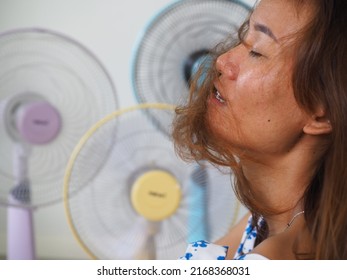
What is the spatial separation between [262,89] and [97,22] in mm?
2029

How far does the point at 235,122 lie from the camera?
1.06 meters

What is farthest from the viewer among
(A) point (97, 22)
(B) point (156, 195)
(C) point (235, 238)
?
(A) point (97, 22)

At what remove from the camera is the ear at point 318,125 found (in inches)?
39.6

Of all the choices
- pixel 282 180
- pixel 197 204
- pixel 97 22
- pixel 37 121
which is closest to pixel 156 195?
pixel 197 204

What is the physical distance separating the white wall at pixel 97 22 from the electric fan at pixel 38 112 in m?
0.74

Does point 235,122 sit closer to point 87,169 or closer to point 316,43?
point 316,43

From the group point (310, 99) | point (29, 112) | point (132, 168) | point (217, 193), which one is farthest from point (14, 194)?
point (310, 99)

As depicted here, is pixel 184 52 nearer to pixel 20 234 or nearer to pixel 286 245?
pixel 20 234

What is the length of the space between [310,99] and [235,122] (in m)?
0.15

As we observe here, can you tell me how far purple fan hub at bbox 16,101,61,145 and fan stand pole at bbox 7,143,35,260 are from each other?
0.19ft

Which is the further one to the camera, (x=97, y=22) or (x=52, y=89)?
(x=97, y=22)

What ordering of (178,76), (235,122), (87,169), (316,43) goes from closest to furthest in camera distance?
(316,43)
(235,122)
(87,169)
(178,76)

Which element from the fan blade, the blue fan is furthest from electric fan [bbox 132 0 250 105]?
the fan blade

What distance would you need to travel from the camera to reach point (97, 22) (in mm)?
2896
